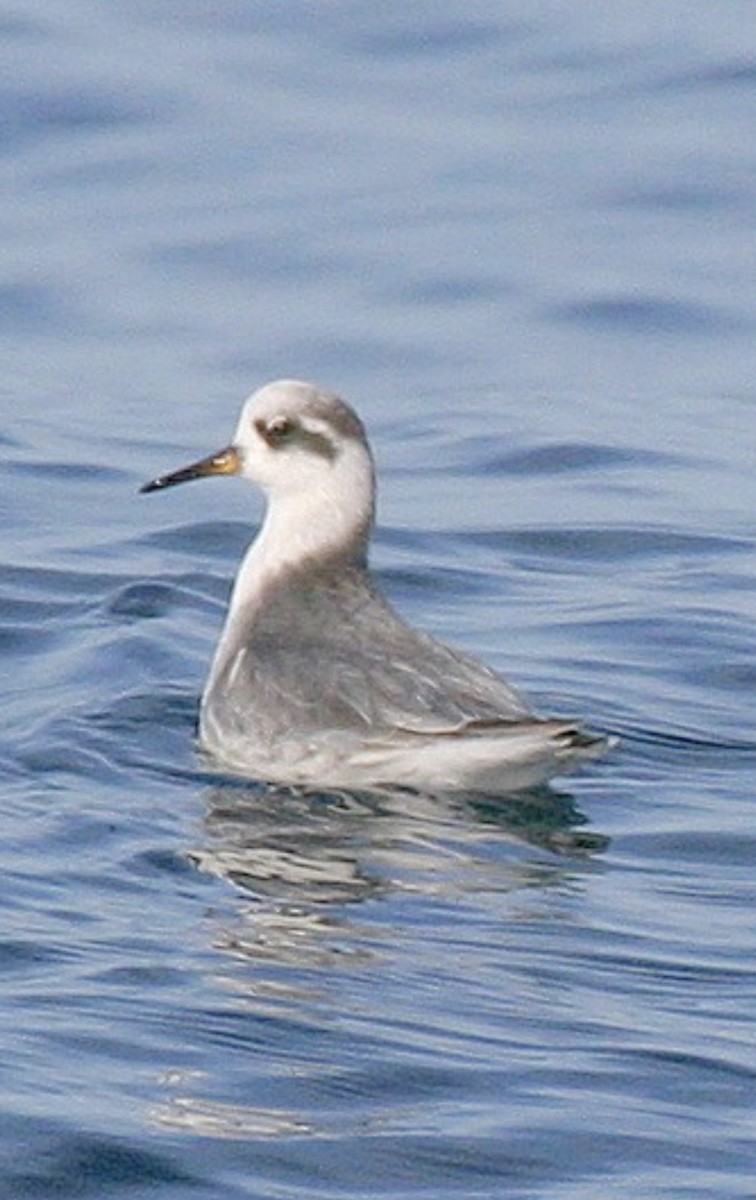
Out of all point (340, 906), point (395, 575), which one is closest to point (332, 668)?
point (340, 906)

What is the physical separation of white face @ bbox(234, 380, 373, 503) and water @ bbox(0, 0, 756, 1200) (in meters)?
0.72

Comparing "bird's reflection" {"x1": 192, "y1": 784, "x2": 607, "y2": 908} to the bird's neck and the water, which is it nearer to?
the water

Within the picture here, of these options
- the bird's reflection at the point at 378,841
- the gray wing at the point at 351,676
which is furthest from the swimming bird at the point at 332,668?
the bird's reflection at the point at 378,841

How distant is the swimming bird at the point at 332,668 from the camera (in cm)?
1057

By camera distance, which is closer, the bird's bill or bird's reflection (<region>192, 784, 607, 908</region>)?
bird's reflection (<region>192, 784, 607, 908</region>)

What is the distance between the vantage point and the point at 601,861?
10047mm

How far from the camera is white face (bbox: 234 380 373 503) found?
1183cm

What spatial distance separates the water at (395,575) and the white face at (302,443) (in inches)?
28.2

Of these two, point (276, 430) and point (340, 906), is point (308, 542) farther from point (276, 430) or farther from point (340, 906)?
point (340, 906)

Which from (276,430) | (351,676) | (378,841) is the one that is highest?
(276,430)

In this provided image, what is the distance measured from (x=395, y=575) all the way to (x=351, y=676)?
8.93 feet

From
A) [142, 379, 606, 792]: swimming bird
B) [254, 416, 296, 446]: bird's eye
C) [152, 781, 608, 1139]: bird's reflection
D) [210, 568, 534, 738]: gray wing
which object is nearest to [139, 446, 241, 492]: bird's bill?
[142, 379, 606, 792]: swimming bird

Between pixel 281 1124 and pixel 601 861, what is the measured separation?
224 cm

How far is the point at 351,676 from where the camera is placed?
1093 cm
